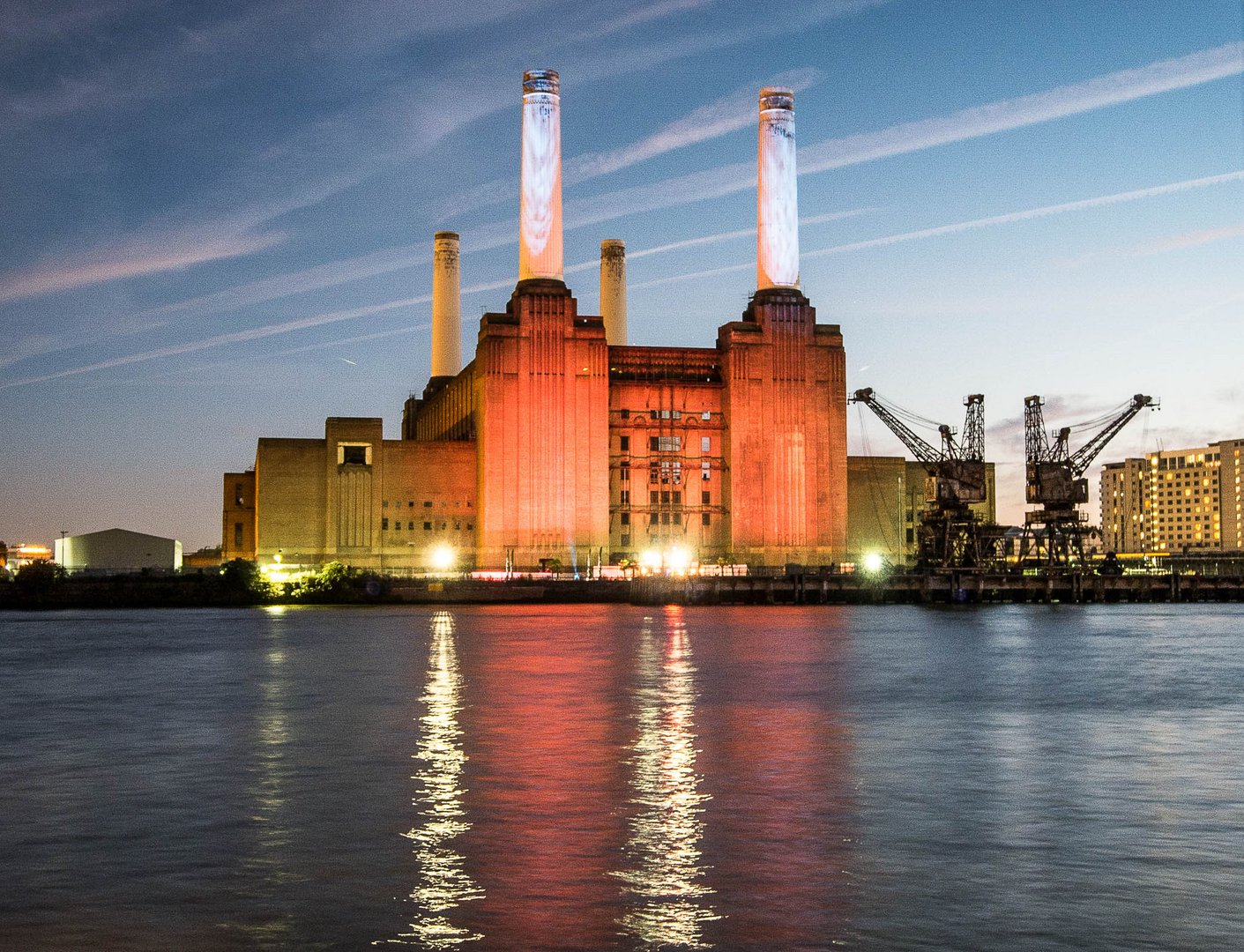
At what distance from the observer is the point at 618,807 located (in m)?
25.2

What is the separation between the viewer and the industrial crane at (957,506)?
13775cm

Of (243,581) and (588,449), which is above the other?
(588,449)

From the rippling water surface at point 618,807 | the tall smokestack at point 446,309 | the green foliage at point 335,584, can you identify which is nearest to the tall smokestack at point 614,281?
the tall smokestack at point 446,309

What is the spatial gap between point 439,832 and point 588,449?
376 feet

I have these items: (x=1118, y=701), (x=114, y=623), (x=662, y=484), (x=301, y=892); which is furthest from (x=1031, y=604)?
(x=301, y=892)

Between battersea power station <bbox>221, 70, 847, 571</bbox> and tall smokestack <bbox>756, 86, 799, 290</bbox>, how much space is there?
0.62 ft

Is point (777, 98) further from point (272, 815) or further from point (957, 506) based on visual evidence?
point (272, 815)

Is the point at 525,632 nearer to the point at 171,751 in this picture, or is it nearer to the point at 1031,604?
the point at 171,751

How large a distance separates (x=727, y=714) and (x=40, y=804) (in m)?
20.1

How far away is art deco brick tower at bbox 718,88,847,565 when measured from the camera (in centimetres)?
13988

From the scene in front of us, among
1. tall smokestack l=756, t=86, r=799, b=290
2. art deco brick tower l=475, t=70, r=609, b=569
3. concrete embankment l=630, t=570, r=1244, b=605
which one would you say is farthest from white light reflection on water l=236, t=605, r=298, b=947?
tall smokestack l=756, t=86, r=799, b=290

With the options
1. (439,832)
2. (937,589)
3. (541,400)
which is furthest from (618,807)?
(541,400)

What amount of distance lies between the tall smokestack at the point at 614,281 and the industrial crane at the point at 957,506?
130 ft

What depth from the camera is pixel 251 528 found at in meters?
154
